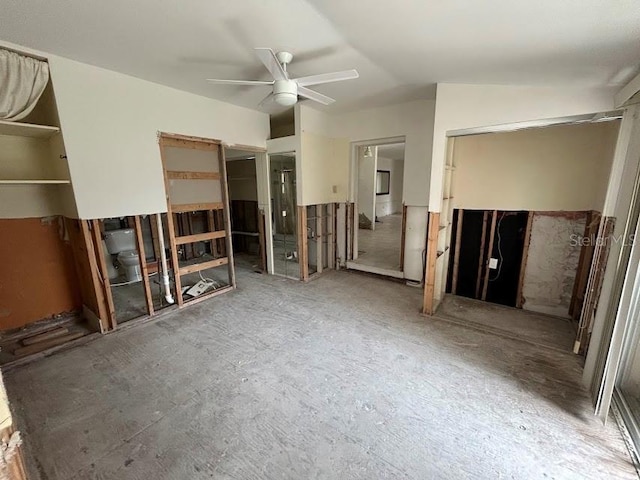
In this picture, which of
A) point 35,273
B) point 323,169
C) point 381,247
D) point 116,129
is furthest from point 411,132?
point 35,273

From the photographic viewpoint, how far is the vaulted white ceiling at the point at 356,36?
1516 mm

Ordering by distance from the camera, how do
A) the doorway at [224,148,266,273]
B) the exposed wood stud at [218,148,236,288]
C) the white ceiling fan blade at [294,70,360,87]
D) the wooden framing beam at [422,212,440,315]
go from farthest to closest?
the doorway at [224,148,266,273]
the exposed wood stud at [218,148,236,288]
the wooden framing beam at [422,212,440,315]
the white ceiling fan blade at [294,70,360,87]

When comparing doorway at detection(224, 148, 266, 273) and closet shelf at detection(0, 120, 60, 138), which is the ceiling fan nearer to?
closet shelf at detection(0, 120, 60, 138)

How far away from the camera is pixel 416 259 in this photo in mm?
4168

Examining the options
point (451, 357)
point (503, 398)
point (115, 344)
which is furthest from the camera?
point (115, 344)

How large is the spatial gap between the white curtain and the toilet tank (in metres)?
2.06

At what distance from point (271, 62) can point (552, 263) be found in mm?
3837

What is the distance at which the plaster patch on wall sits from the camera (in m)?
3.16

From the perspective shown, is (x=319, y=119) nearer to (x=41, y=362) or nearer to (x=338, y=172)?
(x=338, y=172)

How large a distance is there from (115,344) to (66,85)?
2504 millimetres

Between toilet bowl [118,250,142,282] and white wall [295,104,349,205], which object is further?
white wall [295,104,349,205]

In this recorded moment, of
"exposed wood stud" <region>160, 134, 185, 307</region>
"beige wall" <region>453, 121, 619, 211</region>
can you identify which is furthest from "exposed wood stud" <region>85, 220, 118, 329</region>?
"beige wall" <region>453, 121, 619, 211</region>

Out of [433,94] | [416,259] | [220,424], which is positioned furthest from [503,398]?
[433,94]

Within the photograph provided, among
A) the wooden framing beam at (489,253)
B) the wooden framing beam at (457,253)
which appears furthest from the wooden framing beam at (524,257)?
the wooden framing beam at (457,253)
